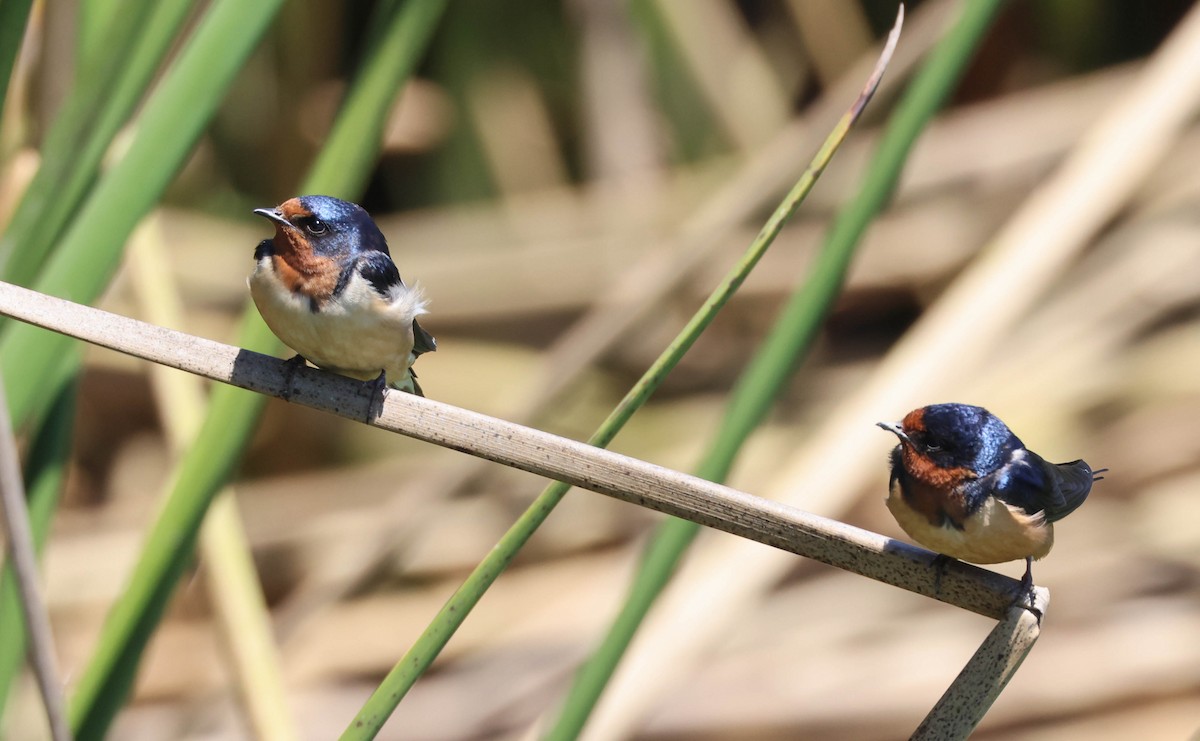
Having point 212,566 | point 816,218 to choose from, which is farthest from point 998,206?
point 212,566

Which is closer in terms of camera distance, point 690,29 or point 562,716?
point 562,716

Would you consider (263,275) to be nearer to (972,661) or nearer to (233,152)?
(972,661)

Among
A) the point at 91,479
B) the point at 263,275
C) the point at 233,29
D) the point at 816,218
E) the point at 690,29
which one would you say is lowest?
the point at 263,275

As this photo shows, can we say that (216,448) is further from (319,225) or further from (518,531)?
(518,531)

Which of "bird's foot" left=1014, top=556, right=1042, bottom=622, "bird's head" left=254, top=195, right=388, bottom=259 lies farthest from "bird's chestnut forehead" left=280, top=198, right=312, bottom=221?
"bird's foot" left=1014, top=556, right=1042, bottom=622

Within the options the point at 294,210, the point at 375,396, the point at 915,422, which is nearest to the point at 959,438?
the point at 915,422

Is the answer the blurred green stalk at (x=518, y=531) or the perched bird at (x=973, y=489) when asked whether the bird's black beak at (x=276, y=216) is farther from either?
the perched bird at (x=973, y=489)

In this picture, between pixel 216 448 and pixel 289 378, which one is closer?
pixel 289 378
